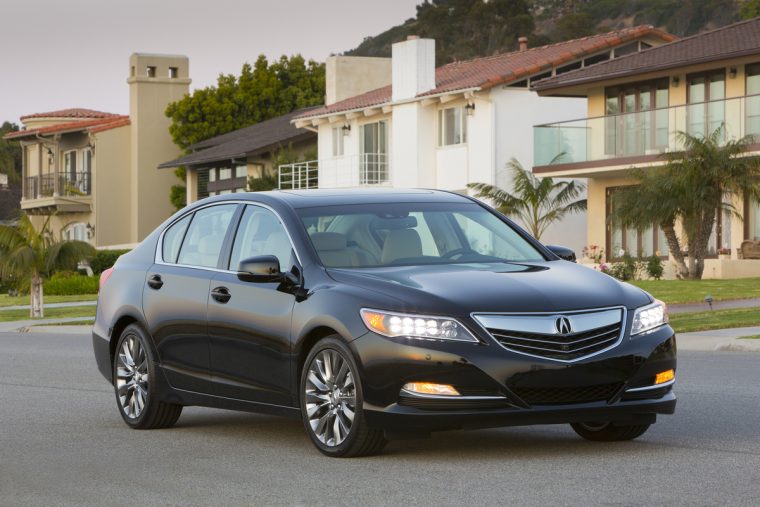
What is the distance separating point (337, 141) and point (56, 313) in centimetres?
2116

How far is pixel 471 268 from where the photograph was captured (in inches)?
365

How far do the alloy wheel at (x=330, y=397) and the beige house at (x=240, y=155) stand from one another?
50.4 meters

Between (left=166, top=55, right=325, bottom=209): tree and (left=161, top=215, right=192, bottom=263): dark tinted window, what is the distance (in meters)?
59.3

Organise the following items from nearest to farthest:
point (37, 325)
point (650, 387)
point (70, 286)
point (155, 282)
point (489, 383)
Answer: point (489, 383) < point (650, 387) < point (155, 282) < point (37, 325) < point (70, 286)

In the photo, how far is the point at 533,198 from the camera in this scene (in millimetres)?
44000

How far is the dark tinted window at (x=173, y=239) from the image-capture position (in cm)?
1115

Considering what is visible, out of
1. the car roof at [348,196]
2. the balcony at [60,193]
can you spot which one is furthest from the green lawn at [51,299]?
the car roof at [348,196]

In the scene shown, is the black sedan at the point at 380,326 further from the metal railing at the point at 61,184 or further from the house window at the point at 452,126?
the metal railing at the point at 61,184

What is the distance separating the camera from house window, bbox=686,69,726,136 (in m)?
38.3

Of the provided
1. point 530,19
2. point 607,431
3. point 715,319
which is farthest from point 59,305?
point 530,19

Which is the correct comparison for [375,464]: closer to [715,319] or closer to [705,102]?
[715,319]

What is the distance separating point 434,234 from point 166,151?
64.3 metres

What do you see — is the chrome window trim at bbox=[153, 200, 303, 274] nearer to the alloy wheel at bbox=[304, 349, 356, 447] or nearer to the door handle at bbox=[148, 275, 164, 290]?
the door handle at bbox=[148, 275, 164, 290]

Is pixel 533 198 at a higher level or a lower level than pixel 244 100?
lower
